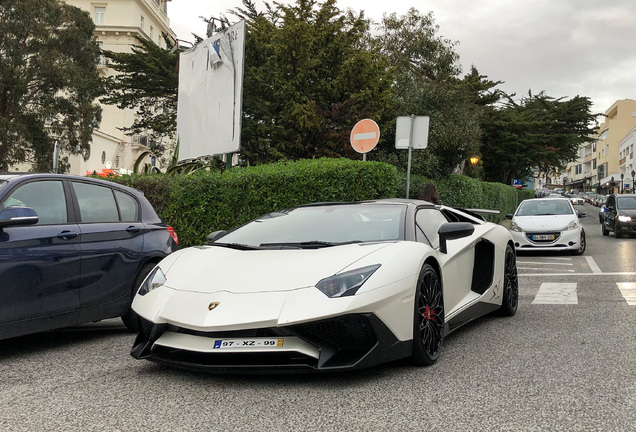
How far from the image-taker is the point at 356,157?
2209 centimetres

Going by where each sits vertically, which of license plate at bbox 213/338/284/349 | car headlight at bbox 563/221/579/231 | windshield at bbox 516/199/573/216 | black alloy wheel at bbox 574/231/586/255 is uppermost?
license plate at bbox 213/338/284/349

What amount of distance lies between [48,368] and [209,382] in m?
1.32

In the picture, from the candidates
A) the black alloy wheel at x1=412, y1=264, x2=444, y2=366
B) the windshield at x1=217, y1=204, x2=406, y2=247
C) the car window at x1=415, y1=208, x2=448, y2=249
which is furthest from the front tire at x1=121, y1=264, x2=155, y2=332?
the black alloy wheel at x1=412, y1=264, x2=444, y2=366

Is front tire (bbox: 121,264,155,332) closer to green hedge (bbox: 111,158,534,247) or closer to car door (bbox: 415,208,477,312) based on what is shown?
car door (bbox: 415,208,477,312)

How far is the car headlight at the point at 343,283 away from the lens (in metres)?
3.94

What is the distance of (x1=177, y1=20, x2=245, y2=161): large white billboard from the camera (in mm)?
13008

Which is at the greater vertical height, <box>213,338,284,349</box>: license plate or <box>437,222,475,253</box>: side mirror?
<box>437,222,475,253</box>: side mirror

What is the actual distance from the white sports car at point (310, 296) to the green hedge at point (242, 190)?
543 centimetres

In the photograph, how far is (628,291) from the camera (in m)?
8.52

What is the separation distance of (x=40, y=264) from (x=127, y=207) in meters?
1.34

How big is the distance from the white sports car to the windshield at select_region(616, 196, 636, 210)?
18446mm

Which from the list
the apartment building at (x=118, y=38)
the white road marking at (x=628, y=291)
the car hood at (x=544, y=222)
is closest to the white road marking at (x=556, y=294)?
the white road marking at (x=628, y=291)

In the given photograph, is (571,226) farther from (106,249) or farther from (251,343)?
(251,343)

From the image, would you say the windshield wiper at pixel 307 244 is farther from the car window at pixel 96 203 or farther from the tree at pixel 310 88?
the tree at pixel 310 88
